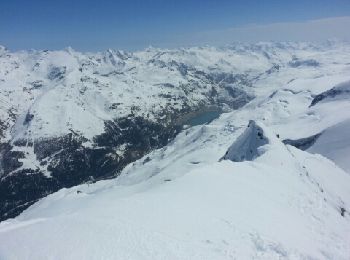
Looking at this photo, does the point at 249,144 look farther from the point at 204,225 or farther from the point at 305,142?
the point at 305,142

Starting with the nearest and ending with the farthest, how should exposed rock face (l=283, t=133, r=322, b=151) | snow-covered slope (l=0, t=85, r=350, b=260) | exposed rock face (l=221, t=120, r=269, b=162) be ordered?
snow-covered slope (l=0, t=85, r=350, b=260), exposed rock face (l=221, t=120, r=269, b=162), exposed rock face (l=283, t=133, r=322, b=151)

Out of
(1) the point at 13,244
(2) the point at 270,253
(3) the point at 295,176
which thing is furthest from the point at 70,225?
(3) the point at 295,176

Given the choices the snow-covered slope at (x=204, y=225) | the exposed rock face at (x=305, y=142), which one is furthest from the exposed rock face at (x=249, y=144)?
the exposed rock face at (x=305, y=142)

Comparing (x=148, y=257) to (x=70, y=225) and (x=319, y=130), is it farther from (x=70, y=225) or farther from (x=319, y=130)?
(x=319, y=130)

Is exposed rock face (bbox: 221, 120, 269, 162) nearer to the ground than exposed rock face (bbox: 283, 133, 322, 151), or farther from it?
farther from it

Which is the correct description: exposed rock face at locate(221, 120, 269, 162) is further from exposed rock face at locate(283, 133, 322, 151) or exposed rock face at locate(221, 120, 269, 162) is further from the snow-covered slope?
exposed rock face at locate(283, 133, 322, 151)

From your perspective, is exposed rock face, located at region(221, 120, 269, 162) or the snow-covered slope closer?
the snow-covered slope

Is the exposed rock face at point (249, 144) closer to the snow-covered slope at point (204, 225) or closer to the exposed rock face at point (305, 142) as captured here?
the snow-covered slope at point (204, 225)

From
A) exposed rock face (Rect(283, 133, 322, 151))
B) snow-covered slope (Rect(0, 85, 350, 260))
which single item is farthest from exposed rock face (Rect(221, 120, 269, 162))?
exposed rock face (Rect(283, 133, 322, 151))
